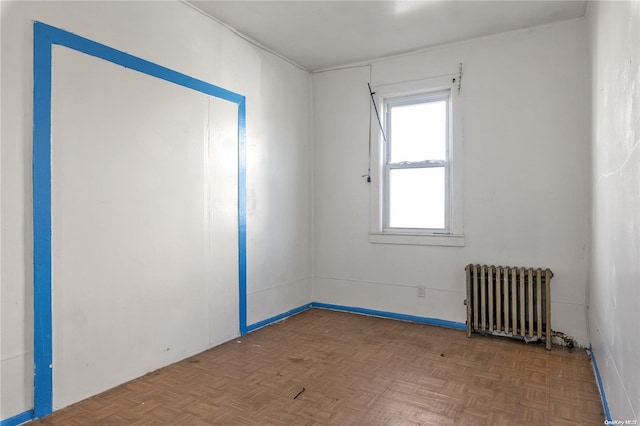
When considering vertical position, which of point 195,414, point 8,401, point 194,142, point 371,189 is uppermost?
point 194,142

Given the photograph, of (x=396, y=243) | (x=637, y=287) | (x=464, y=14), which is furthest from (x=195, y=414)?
(x=464, y=14)

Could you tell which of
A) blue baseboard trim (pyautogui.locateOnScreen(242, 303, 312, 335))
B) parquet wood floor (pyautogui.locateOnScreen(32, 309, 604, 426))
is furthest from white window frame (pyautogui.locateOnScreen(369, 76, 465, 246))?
blue baseboard trim (pyautogui.locateOnScreen(242, 303, 312, 335))

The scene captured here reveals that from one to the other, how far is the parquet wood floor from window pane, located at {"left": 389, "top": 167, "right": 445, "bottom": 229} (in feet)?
4.02

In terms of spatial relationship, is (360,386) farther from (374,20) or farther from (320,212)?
(374,20)

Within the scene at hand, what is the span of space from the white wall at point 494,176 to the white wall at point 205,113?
455 mm

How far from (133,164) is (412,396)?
8.02 feet

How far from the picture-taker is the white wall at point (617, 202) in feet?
5.07

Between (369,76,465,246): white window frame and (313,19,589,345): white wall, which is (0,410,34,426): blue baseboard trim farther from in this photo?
(369,76,465,246): white window frame

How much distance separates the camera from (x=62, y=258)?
7.87 feet

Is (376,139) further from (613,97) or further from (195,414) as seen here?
(195,414)

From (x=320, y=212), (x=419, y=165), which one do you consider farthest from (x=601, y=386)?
(x=320, y=212)

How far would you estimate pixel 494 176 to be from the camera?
12.7ft

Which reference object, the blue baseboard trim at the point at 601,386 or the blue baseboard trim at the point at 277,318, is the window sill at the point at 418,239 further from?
the blue baseboard trim at the point at 601,386

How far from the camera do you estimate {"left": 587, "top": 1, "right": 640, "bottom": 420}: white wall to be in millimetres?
1544
